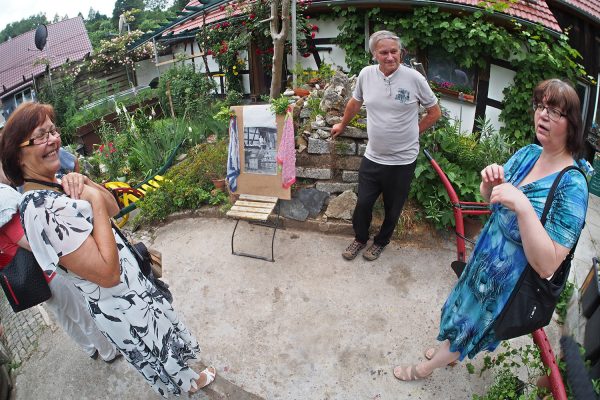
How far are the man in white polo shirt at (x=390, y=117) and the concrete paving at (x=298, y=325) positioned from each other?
677 millimetres

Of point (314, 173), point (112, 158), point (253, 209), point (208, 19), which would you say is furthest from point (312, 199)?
point (208, 19)

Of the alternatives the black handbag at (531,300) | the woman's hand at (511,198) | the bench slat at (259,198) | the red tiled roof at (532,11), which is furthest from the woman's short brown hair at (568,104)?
the red tiled roof at (532,11)

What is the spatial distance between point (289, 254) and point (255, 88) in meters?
6.10

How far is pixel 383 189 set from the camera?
120 inches

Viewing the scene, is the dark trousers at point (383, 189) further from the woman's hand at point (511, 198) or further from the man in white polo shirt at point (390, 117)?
the woman's hand at point (511, 198)

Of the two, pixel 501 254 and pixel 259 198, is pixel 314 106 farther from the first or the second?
pixel 501 254

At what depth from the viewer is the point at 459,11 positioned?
5.86 metres

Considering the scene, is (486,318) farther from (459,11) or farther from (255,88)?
(255,88)

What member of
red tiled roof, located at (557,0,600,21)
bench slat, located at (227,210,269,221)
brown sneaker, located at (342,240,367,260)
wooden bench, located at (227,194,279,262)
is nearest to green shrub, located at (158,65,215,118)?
wooden bench, located at (227,194,279,262)

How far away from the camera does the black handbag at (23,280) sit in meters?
1.79

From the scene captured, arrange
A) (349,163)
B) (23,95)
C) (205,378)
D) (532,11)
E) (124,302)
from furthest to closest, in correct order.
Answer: (23,95) < (532,11) < (349,163) < (205,378) < (124,302)

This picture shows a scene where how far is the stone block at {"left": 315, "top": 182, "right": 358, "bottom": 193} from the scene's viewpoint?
13.0 feet

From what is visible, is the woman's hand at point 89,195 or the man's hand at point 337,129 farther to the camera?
the man's hand at point 337,129

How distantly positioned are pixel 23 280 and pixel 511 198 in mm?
2280
